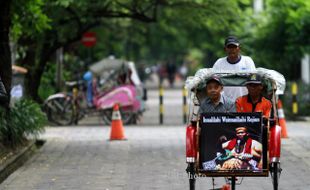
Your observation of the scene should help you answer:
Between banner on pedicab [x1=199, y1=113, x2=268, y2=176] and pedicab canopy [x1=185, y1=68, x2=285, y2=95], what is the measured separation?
75 cm

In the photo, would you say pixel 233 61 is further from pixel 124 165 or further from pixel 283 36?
pixel 283 36

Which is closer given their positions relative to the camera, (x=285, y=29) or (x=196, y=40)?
(x=285, y=29)

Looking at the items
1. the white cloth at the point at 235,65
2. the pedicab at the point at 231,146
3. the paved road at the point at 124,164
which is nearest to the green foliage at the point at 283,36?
the paved road at the point at 124,164

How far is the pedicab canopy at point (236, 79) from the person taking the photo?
984cm

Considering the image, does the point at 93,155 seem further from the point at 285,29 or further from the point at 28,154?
the point at 285,29

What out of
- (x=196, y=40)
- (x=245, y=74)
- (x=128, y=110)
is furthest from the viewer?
(x=196, y=40)

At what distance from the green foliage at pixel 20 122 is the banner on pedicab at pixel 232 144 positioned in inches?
263

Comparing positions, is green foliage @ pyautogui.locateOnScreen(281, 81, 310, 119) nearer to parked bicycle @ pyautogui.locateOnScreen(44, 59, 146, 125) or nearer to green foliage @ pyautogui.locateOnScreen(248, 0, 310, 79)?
green foliage @ pyautogui.locateOnScreen(248, 0, 310, 79)

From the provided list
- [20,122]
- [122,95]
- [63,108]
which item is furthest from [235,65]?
[63,108]

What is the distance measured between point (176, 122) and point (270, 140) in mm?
16234

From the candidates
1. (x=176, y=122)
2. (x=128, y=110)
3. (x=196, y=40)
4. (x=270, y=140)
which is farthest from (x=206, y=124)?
(x=196, y=40)

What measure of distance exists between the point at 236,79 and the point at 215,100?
21.6 inches

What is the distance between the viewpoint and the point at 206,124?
917cm

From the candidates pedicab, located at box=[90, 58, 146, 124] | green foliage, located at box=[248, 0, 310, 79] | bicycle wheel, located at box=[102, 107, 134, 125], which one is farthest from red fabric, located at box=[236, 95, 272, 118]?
green foliage, located at box=[248, 0, 310, 79]
